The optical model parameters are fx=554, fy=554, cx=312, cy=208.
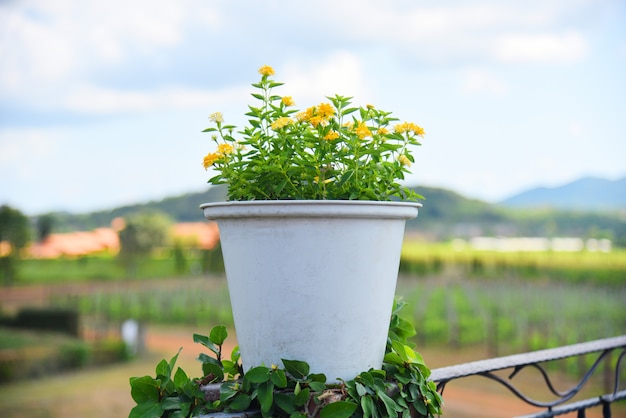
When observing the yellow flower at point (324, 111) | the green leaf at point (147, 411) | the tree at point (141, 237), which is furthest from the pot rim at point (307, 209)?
the tree at point (141, 237)

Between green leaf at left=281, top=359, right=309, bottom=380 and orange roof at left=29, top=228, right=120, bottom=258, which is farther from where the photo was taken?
orange roof at left=29, top=228, right=120, bottom=258

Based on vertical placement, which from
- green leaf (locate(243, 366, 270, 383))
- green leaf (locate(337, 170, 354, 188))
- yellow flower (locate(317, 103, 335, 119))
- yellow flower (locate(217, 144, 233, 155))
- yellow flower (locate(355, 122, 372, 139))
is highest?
yellow flower (locate(317, 103, 335, 119))

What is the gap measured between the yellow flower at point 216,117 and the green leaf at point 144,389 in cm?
60

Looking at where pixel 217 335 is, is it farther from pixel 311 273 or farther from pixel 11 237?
pixel 11 237

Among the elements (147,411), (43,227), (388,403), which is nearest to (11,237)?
(43,227)

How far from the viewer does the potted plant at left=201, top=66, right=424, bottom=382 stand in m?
1.15

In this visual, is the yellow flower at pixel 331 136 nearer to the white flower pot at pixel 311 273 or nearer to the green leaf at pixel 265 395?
the white flower pot at pixel 311 273

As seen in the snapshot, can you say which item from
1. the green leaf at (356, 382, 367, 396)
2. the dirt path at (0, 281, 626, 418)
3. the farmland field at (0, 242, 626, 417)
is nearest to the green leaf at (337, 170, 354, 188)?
the green leaf at (356, 382, 367, 396)

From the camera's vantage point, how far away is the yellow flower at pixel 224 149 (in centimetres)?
126

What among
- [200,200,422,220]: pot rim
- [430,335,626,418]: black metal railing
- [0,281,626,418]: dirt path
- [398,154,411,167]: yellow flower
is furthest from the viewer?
[0,281,626,418]: dirt path

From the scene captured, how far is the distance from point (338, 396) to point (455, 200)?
25.0 metres

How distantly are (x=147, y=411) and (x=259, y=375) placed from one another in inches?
10.4

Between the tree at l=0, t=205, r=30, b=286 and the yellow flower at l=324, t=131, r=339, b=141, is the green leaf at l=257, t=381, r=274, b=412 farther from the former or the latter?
the tree at l=0, t=205, r=30, b=286

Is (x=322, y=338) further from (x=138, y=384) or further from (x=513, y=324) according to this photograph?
(x=513, y=324)
